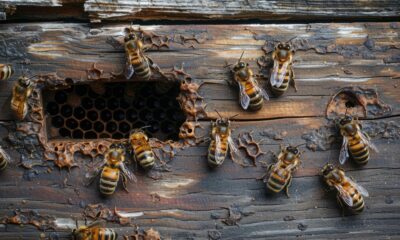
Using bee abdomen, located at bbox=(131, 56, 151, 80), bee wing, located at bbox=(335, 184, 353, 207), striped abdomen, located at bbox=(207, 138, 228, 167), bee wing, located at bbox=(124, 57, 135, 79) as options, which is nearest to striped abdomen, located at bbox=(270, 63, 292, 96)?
striped abdomen, located at bbox=(207, 138, 228, 167)

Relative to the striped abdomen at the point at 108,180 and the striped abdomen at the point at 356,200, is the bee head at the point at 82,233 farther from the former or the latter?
the striped abdomen at the point at 356,200

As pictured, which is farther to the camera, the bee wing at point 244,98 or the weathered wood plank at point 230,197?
the bee wing at point 244,98

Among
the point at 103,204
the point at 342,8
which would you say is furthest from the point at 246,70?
the point at 103,204

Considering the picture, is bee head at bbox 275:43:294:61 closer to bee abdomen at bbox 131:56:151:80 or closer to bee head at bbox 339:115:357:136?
bee head at bbox 339:115:357:136

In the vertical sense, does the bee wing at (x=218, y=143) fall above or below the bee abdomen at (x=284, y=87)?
below

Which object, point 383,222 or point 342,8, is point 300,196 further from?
point 342,8

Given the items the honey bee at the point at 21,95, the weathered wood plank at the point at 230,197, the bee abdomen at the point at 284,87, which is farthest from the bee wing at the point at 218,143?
the honey bee at the point at 21,95
